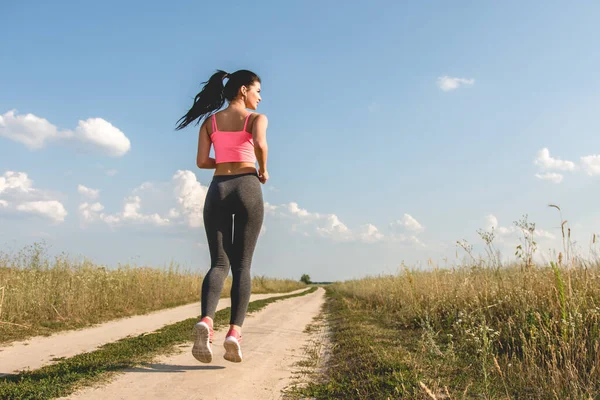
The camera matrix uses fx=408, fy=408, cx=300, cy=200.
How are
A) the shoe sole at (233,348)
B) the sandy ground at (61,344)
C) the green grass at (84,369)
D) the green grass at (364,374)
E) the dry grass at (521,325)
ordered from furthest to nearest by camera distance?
the sandy ground at (61,344) → the shoe sole at (233,348) → the dry grass at (521,325) → the green grass at (364,374) → the green grass at (84,369)

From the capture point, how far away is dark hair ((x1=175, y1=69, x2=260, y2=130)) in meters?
4.20

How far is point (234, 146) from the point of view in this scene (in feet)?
12.7

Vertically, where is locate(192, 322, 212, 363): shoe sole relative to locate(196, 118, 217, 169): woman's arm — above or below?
below

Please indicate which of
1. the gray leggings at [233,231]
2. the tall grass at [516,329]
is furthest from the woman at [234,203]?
the tall grass at [516,329]

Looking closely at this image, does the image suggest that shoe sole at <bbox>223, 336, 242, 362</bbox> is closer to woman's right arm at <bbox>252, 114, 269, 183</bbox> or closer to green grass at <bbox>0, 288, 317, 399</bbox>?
green grass at <bbox>0, 288, 317, 399</bbox>

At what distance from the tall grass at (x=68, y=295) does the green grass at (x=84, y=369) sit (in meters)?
1.96

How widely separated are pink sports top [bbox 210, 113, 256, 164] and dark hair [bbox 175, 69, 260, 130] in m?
0.48

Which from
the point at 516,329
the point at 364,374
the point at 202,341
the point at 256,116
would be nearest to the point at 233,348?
the point at 202,341

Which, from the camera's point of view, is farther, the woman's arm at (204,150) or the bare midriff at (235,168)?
the woman's arm at (204,150)

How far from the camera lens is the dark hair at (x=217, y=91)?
420 centimetres

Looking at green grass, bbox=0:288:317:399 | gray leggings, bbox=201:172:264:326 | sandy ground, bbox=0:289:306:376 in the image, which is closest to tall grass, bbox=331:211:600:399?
gray leggings, bbox=201:172:264:326

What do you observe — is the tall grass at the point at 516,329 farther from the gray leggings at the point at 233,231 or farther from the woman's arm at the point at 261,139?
the woman's arm at the point at 261,139

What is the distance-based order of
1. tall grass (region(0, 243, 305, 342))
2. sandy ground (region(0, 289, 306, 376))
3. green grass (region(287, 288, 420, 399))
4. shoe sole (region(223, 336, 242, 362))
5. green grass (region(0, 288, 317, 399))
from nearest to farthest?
1. green grass (region(0, 288, 317, 399))
2. green grass (region(287, 288, 420, 399))
3. shoe sole (region(223, 336, 242, 362))
4. sandy ground (region(0, 289, 306, 376))
5. tall grass (region(0, 243, 305, 342))

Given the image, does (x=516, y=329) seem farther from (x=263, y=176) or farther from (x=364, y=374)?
(x=263, y=176)
